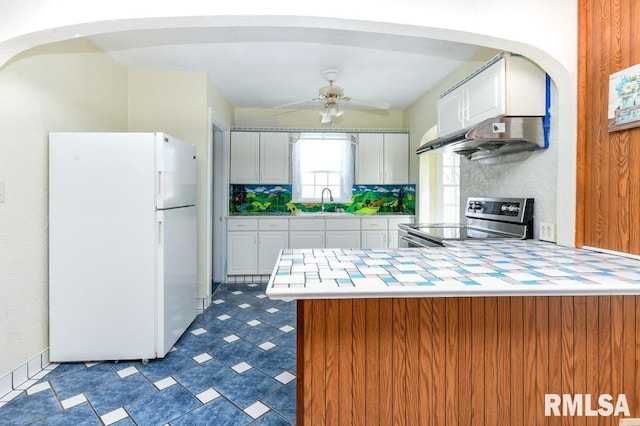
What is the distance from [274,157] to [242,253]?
144 centimetres

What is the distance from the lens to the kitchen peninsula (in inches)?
54.2


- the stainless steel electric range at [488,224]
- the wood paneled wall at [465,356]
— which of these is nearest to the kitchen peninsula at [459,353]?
the wood paneled wall at [465,356]

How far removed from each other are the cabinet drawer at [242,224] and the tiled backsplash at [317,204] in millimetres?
503

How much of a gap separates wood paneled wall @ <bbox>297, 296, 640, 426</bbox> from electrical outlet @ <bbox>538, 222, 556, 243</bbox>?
808 millimetres

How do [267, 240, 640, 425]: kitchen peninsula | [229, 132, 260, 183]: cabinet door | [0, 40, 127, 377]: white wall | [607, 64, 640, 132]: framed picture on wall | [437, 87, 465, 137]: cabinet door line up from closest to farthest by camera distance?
[267, 240, 640, 425]: kitchen peninsula
[607, 64, 640, 132]: framed picture on wall
[0, 40, 127, 377]: white wall
[437, 87, 465, 137]: cabinet door
[229, 132, 260, 183]: cabinet door

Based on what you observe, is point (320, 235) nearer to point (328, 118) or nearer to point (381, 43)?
point (328, 118)

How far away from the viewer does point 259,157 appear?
4973mm

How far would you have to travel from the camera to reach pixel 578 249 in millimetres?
1940

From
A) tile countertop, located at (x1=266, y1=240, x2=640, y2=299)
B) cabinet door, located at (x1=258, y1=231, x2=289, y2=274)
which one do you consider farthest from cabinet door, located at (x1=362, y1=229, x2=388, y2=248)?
tile countertop, located at (x1=266, y1=240, x2=640, y2=299)

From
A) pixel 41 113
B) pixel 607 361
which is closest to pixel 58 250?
pixel 41 113

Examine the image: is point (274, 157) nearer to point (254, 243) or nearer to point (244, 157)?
point (244, 157)

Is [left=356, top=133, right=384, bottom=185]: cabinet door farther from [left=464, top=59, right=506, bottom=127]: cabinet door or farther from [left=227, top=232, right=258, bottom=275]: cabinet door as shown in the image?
[left=464, top=59, right=506, bottom=127]: cabinet door

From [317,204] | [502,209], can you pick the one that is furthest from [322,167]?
[502,209]

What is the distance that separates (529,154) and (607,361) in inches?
57.1
